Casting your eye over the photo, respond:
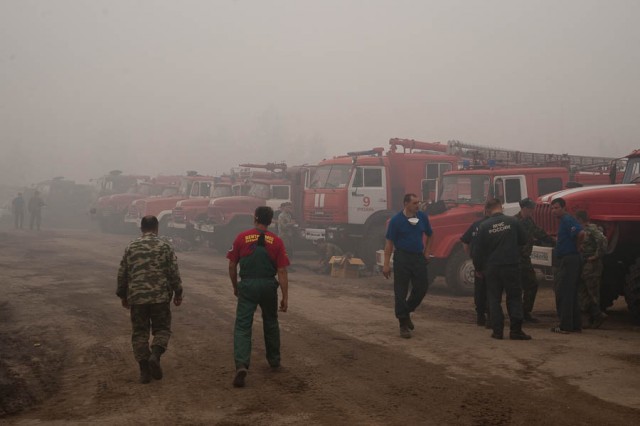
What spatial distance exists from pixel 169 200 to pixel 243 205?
16.6 feet

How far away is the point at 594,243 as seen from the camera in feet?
25.3

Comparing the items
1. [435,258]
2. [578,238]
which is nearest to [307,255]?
[435,258]

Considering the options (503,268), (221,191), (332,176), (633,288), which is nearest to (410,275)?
(503,268)

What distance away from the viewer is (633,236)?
27.7ft

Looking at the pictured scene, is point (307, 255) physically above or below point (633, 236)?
below

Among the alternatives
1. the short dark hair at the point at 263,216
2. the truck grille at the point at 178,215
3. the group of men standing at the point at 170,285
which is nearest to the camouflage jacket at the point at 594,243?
the group of men standing at the point at 170,285

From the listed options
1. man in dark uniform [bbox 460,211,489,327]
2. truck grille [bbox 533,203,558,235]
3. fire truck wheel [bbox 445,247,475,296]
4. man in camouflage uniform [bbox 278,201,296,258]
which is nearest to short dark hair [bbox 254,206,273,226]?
man in dark uniform [bbox 460,211,489,327]

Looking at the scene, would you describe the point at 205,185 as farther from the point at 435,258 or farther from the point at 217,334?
the point at 217,334

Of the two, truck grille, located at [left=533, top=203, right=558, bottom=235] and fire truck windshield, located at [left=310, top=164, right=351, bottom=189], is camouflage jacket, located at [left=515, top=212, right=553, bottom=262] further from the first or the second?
fire truck windshield, located at [left=310, top=164, right=351, bottom=189]

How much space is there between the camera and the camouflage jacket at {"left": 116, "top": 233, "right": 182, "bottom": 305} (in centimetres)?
562

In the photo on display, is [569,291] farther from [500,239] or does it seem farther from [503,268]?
[500,239]

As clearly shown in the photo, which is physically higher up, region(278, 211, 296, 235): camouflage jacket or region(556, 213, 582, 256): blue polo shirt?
region(556, 213, 582, 256): blue polo shirt

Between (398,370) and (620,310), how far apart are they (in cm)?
544

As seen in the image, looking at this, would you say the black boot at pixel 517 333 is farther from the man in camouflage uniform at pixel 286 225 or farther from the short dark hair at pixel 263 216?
the man in camouflage uniform at pixel 286 225
